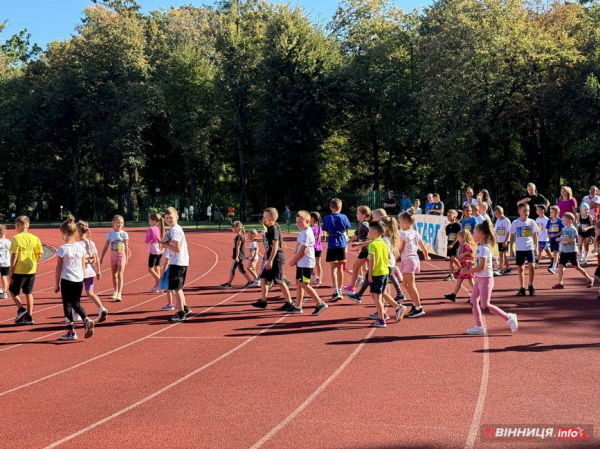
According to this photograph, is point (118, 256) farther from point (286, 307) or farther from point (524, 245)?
point (524, 245)

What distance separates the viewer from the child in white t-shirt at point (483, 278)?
9.77 metres

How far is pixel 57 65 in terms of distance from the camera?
58656mm

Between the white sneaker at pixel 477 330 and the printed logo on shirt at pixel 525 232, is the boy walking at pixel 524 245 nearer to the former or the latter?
the printed logo on shirt at pixel 525 232

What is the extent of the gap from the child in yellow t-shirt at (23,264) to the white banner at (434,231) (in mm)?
11981

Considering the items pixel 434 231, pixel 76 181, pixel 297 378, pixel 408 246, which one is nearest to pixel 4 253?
pixel 408 246

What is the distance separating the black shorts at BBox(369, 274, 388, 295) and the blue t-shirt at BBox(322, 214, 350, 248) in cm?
295

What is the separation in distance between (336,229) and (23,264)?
18.4ft

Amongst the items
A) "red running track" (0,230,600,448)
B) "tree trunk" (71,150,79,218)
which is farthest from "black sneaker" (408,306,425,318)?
"tree trunk" (71,150,79,218)

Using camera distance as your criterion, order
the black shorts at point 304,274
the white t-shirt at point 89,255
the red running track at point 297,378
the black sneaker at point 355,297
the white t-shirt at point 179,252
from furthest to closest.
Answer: the black sneaker at point 355,297 → the black shorts at point 304,274 → the white t-shirt at point 89,255 → the white t-shirt at point 179,252 → the red running track at point 297,378

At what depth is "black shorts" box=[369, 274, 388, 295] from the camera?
10.4m

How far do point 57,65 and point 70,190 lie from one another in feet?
36.2

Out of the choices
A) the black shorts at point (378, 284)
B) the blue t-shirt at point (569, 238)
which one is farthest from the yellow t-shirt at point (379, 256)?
the blue t-shirt at point (569, 238)

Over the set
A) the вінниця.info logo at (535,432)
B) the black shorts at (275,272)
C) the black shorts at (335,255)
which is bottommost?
the вінниця.info logo at (535,432)

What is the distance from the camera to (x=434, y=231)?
2133 centimetres
